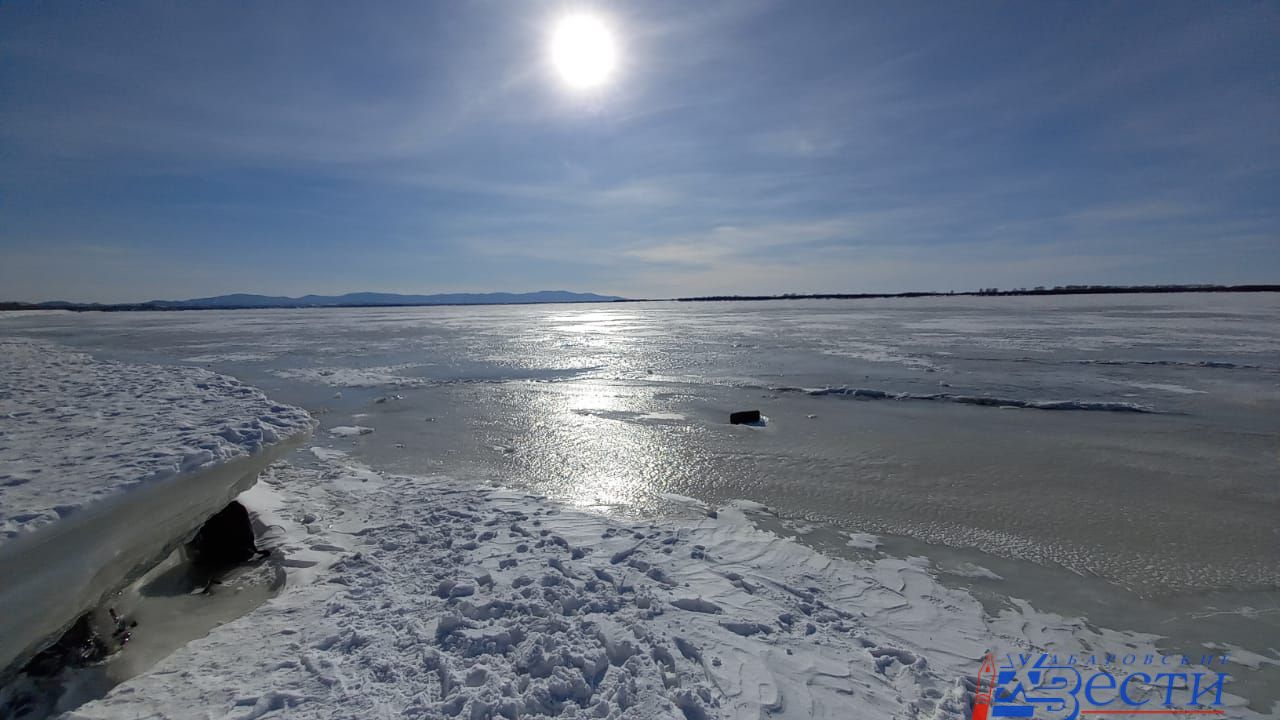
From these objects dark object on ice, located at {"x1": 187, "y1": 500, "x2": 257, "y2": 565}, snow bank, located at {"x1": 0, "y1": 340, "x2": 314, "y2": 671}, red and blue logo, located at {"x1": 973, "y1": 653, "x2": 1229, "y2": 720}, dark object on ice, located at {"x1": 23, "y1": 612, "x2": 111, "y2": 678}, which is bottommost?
red and blue logo, located at {"x1": 973, "y1": 653, "x2": 1229, "y2": 720}

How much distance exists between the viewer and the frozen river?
433 centimetres

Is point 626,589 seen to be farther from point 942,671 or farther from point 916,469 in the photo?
point 916,469

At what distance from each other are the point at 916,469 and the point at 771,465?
174cm

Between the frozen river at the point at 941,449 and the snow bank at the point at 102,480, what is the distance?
172 cm

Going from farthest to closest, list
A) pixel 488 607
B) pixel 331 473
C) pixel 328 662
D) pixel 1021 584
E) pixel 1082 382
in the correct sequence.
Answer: pixel 1082 382 → pixel 331 473 → pixel 1021 584 → pixel 488 607 → pixel 328 662

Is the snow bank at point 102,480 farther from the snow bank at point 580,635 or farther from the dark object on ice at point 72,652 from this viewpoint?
the snow bank at point 580,635

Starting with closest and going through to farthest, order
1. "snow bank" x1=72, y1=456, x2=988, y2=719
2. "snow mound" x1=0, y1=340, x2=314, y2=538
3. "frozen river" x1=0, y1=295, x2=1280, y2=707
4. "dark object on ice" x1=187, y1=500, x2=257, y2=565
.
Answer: "snow bank" x1=72, y1=456, x2=988, y2=719 < "snow mound" x1=0, y1=340, x2=314, y2=538 < "frozen river" x1=0, y1=295, x2=1280, y2=707 < "dark object on ice" x1=187, y1=500, x2=257, y2=565

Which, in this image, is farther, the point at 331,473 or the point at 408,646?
the point at 331,473

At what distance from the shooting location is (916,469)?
6.68 metres

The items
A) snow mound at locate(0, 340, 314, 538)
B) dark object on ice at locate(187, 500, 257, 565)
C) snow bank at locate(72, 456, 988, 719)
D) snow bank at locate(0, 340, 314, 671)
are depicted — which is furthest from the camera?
dark object on ice at locate(187, 500, 257, 565)

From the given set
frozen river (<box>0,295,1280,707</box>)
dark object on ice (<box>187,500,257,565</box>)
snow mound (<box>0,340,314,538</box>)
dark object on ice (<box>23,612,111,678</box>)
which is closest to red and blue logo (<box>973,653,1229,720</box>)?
frozen river (<box>0,295,1280,707</box>)

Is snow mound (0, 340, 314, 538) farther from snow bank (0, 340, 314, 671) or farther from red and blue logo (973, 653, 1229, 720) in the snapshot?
red and blue logo (973, 653, 1229, 720)

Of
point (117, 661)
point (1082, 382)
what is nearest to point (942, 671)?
point (117, 661)

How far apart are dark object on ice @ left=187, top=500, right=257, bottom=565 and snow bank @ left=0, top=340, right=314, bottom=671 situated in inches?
7.7
